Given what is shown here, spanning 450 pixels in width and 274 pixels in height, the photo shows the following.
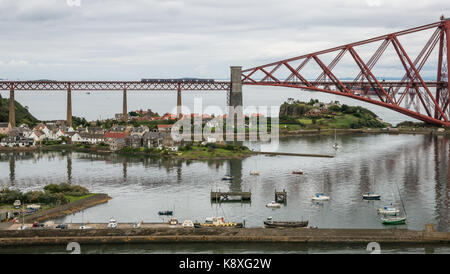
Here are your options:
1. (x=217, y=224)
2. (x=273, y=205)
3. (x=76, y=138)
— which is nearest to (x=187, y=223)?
(x=217, y=224)

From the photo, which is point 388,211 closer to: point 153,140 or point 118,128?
point 153,140

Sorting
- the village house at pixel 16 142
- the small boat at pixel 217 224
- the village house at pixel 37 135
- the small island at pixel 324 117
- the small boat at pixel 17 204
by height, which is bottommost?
the small boat at pixel 217 224

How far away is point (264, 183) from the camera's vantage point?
37719 mm

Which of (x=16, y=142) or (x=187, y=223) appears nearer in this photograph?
(x=187, y=223)

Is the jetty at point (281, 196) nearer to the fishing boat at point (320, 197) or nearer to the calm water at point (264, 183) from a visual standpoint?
the calm water at point (264, 183)

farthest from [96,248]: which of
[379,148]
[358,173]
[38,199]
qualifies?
[379,148]

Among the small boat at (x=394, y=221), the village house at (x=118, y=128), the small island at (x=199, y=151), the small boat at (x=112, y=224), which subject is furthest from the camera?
the village house at (x=118, y=128)

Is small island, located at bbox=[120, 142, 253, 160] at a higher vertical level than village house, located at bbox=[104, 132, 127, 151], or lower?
lower

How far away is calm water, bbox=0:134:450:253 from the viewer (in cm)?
2834

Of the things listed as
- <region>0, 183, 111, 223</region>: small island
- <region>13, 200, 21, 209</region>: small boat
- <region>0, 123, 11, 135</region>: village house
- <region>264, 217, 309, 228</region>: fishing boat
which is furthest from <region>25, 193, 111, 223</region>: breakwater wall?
<region>0, 123, 11, 135</region>: village house

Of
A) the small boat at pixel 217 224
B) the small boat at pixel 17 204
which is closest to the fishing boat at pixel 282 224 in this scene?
the small boat at pixel 217 224

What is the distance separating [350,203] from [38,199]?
649 inches

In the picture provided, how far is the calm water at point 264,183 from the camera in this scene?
28.3 metres

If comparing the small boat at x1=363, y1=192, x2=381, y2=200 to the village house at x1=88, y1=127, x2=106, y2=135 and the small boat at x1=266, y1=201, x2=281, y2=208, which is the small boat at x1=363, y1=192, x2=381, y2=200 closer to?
the small boat at x1=266, y1=201, x2=281, y2=208
